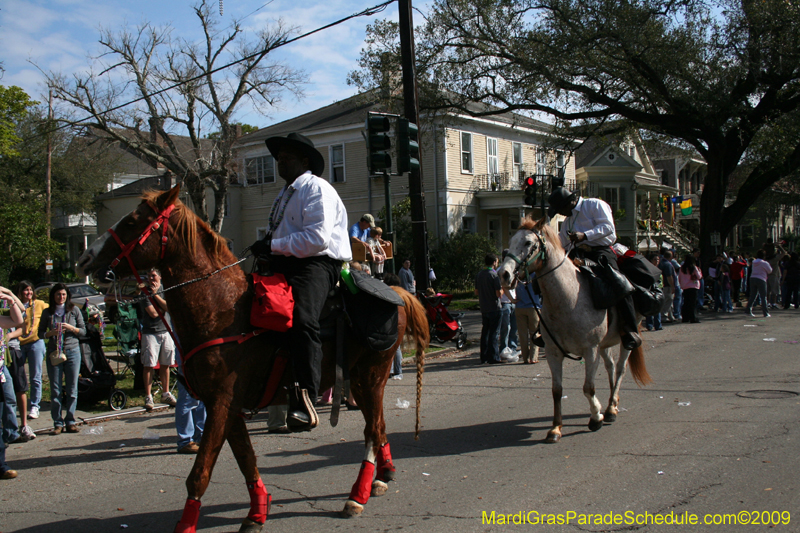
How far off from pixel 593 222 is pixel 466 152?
24.7 metres

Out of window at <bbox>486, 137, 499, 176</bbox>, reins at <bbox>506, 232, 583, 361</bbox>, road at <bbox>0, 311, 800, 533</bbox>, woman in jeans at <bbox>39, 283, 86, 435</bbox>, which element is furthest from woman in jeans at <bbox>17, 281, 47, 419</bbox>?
window at <bbox>486, 137, 499, 176</bbox>

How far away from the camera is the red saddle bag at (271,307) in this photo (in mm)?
4055

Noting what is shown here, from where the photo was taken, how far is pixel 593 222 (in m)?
7.40

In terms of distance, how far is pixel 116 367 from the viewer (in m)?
12.7

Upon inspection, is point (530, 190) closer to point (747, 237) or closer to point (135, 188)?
point (135, 188)

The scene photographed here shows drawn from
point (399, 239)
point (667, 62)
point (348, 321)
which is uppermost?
point (667, 62)

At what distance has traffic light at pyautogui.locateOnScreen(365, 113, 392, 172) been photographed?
1040 cm

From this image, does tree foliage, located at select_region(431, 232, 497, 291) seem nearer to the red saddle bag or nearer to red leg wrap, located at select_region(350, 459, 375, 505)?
red leg wrap, located at select_region(350, 459, 375, 505)

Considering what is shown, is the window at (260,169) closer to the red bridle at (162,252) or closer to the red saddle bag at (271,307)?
the red bridle at (162,252)

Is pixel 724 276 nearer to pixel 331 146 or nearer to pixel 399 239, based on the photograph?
pixel 399 239

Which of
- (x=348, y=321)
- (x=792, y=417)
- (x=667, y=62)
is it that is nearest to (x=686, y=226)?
(x=667, y=62)

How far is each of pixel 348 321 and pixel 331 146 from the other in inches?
1158

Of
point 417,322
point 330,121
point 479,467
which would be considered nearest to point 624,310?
point 479,467

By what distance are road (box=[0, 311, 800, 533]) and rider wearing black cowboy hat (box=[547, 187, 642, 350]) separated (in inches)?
44.1
